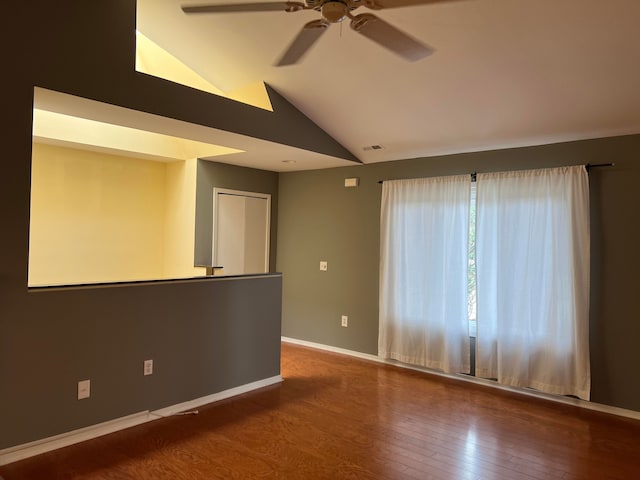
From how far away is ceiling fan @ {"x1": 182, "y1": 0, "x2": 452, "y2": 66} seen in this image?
2.03 m

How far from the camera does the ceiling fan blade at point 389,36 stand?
210cm

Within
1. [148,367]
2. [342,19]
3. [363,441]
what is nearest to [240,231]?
[148,367]

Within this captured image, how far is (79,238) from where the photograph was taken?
197 inches

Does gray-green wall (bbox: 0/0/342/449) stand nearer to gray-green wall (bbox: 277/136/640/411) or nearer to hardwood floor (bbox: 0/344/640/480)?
hardwood floor (bbox: 0/344/640/480)

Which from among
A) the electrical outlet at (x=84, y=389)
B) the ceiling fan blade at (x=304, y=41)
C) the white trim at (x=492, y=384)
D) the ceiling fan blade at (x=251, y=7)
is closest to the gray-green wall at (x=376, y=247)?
the white trim at (x=492, y=384)

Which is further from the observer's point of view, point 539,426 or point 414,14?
point 539,426

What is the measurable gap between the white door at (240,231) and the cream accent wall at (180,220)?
273mm

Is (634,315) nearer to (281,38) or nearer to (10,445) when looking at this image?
(281,38)

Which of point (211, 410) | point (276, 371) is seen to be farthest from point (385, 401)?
point (211, 410)

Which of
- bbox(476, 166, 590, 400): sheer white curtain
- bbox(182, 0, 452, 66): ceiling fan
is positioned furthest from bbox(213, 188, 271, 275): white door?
bbox(182, 0, 452, 66): ceiling fan

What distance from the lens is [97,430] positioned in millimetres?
3164

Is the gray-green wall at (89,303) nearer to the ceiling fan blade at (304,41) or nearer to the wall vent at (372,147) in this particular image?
the ceiling fan blade at (304,41)

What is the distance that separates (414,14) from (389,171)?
240 cm

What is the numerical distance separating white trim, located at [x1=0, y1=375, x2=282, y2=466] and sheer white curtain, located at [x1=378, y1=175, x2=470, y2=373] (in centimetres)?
186
